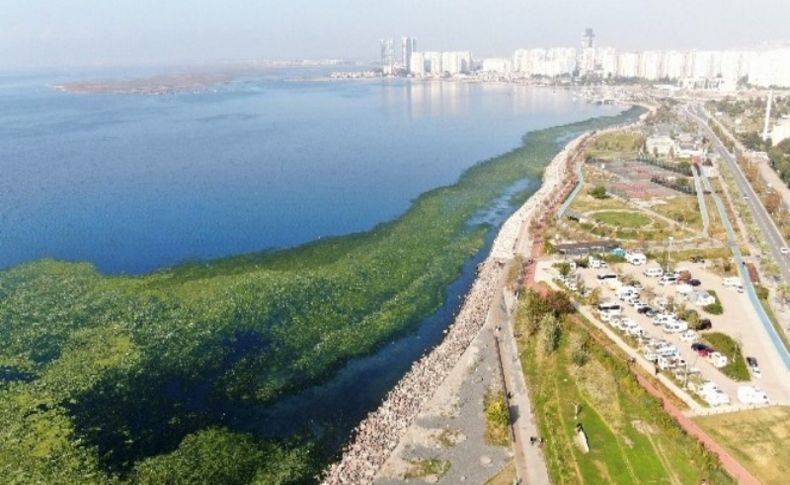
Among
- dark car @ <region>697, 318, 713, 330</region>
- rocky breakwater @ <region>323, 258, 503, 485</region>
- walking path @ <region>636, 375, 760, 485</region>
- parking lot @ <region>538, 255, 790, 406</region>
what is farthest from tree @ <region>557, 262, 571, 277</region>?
walking path @ <region>636, 375, 760, 485</region>

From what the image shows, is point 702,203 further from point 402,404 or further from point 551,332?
point 402,404

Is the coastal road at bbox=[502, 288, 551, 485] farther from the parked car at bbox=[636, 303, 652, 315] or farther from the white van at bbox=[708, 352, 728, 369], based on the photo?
the white van at bbox=[708, 352, 728, 369]

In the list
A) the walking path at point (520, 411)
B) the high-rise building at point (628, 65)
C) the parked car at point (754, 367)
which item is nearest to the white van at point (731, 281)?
the parked car at point (754, 367)

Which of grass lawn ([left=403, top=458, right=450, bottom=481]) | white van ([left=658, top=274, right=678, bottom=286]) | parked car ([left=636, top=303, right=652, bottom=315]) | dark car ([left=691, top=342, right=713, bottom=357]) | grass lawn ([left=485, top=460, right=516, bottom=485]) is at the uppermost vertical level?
white van ([left=658, top=274, right=678, bottom=286])

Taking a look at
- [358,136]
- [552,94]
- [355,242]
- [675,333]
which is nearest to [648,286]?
[675,333]

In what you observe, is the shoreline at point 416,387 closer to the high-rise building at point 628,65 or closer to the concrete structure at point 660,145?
the concrete structure at point 660,145

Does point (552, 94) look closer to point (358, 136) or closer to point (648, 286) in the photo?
point (358, 136)
